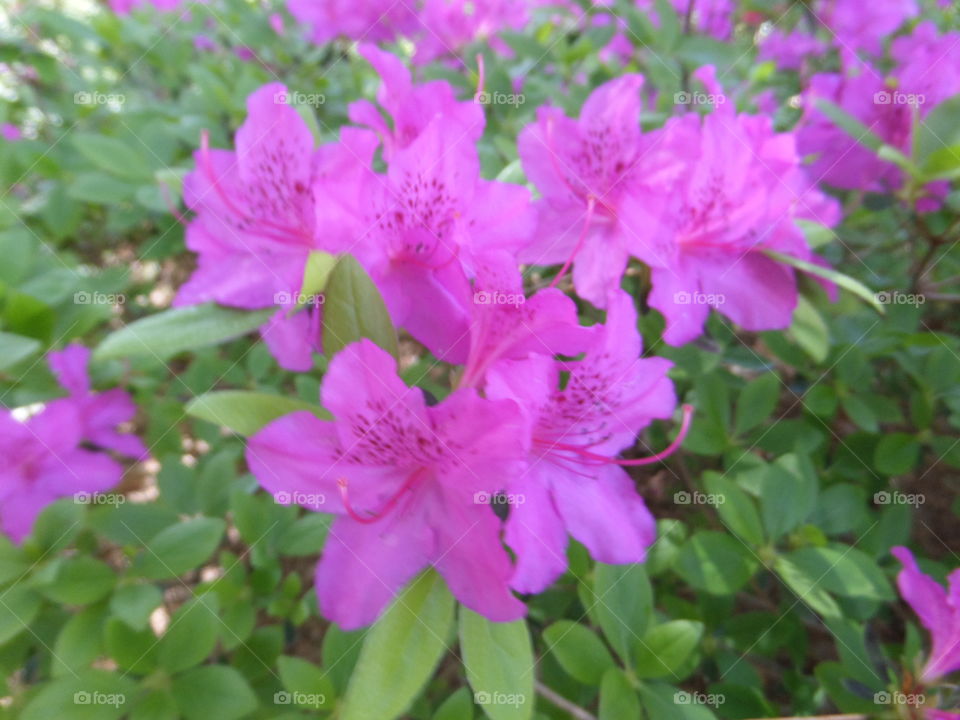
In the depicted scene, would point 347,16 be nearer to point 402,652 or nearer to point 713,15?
point 713,15

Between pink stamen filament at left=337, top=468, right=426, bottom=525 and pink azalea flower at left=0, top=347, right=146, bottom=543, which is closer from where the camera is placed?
pink stamen filament at left=337, top=468, right=426, bottom=525

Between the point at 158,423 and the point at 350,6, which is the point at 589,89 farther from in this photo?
the point at 158,423

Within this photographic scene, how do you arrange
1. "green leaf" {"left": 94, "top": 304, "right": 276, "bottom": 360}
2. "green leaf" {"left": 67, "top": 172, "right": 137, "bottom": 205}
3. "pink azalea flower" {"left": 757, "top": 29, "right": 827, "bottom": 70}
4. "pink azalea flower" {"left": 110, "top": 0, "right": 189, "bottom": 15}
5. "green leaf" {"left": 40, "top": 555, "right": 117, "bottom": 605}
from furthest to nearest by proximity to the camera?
"pink azalea flower" {"left": 110, "top": 0, "right": 189, "bottom": 15} → "pink azalea flower" {"left": 757, "top": 29, "right": 827, "bottom": 70} → "green leaf" {"left": 67, "top": 172, "right": 137, "bottom": 205} → "green leaf" {"left": 40, "top": 555, "right": 117, "bottom": 605} → "green leaf" {"left": 94, "top": 304, "right": 276, "bottom": 360}

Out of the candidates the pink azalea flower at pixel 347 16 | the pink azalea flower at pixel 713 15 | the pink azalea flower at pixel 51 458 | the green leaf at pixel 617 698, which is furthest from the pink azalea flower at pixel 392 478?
the pink azalea flower at pixel 713 15

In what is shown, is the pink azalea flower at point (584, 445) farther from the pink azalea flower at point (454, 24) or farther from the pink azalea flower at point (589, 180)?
the pink azalea flower at point (454, 24)

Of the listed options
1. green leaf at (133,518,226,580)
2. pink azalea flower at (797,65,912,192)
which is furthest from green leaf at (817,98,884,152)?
green leaf at (133,518,226,580)

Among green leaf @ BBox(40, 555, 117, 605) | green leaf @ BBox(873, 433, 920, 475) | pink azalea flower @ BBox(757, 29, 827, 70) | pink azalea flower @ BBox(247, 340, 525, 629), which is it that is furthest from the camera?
pink azalea flower @ BBox(757, 29, 827, 70)

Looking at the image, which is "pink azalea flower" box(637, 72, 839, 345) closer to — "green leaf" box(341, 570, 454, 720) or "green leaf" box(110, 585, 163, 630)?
"green leaf" box(341, 570, 454, 720)
